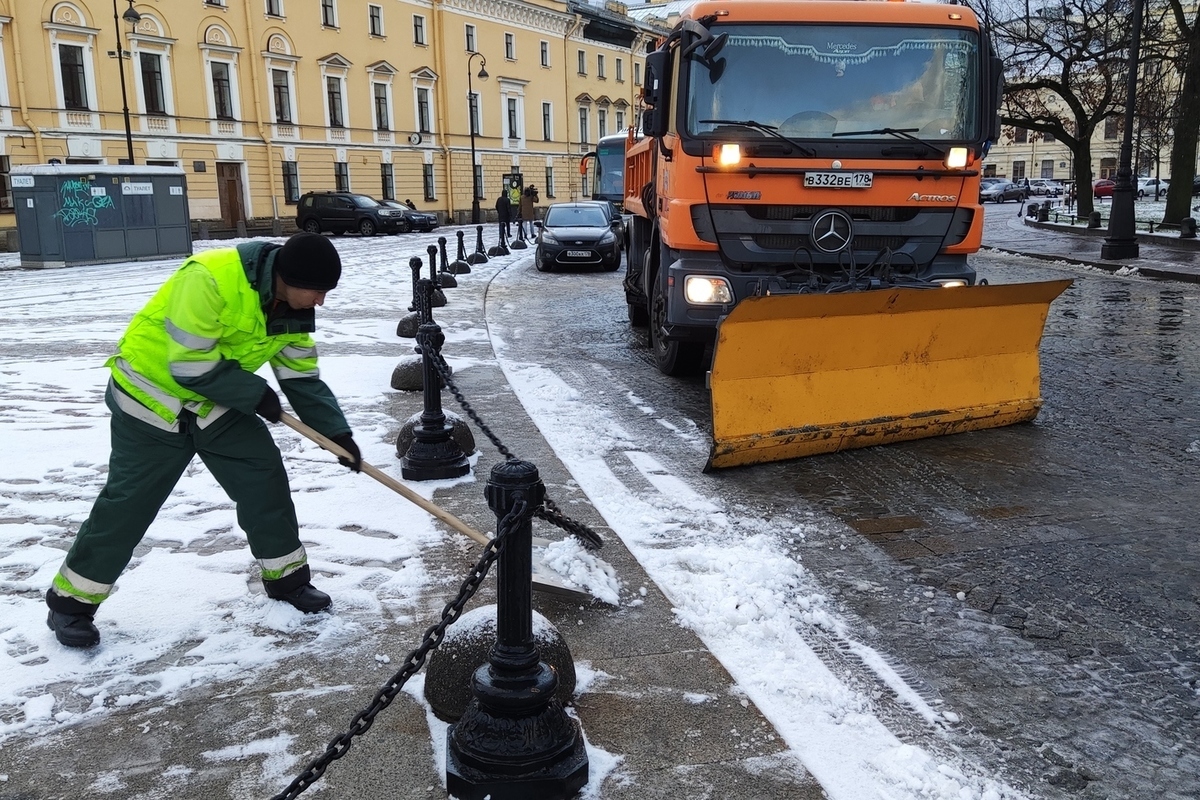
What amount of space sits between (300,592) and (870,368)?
12.3ft

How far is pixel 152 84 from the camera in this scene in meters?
33.9

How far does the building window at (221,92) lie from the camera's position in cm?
3581

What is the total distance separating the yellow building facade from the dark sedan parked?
23.1ft

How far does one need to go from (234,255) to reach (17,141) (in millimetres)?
32408

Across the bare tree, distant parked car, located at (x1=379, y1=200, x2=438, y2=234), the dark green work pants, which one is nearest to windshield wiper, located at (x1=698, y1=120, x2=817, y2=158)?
the dark green work pants

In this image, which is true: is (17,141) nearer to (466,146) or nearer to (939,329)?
(466,146)

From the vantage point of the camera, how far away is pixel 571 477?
217 inches

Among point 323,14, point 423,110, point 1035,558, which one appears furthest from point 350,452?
point 423,110

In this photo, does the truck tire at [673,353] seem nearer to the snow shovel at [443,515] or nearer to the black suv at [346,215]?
the snow shovel at [443,515]

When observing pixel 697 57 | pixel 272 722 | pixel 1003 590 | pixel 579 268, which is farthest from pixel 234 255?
pixel 579 268

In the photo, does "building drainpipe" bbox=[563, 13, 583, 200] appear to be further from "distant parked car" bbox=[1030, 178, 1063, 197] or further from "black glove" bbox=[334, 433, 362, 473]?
"black glove" bbox=[334, 433, 362, 473]

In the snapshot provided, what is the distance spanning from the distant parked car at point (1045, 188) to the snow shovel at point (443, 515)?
70527mm

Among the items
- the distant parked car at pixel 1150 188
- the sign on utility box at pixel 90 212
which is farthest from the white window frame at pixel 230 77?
the distant parked car at pixel 1150 188

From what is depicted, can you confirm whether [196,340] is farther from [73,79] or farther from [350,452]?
[73,79]
